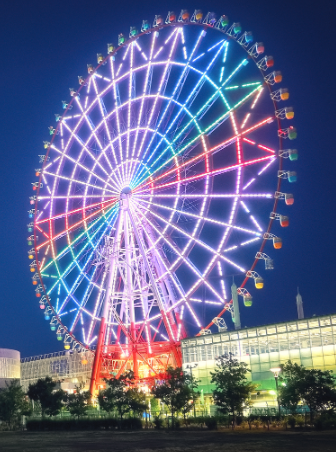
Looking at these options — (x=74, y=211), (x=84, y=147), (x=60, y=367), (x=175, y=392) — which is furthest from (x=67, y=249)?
(x=60, y=367)

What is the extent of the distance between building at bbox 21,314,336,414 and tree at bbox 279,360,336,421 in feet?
12.7

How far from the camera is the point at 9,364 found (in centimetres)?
8250

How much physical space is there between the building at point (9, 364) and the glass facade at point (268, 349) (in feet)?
157

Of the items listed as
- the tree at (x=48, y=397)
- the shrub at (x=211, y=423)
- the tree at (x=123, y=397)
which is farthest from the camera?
the tree at (x=48, y=397)

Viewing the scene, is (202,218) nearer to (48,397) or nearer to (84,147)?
(84,147)

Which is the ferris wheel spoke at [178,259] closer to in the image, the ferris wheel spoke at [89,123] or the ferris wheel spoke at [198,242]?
the ferris wheel spoke at [198,242]

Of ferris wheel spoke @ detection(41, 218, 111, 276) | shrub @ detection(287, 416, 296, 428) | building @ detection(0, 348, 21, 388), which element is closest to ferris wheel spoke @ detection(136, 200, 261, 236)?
ferris wheel spoke @ detection(41, 218, 111, 276)

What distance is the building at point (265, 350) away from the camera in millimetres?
34500

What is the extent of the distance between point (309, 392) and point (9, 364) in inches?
2538

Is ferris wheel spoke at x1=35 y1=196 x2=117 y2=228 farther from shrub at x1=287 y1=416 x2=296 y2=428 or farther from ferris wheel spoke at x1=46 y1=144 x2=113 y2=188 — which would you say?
shrub at x1=287 y1=416 x2=296 y2=428

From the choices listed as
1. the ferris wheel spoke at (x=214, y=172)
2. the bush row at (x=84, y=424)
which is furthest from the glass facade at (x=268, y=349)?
the ferris wheel spoke at (x=214, y=172)

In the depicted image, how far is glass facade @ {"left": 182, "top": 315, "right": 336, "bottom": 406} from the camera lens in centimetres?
3450

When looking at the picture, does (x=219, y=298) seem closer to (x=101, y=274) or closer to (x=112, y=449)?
(x=101, y=274)

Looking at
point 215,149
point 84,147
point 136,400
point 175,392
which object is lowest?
point 136,400
